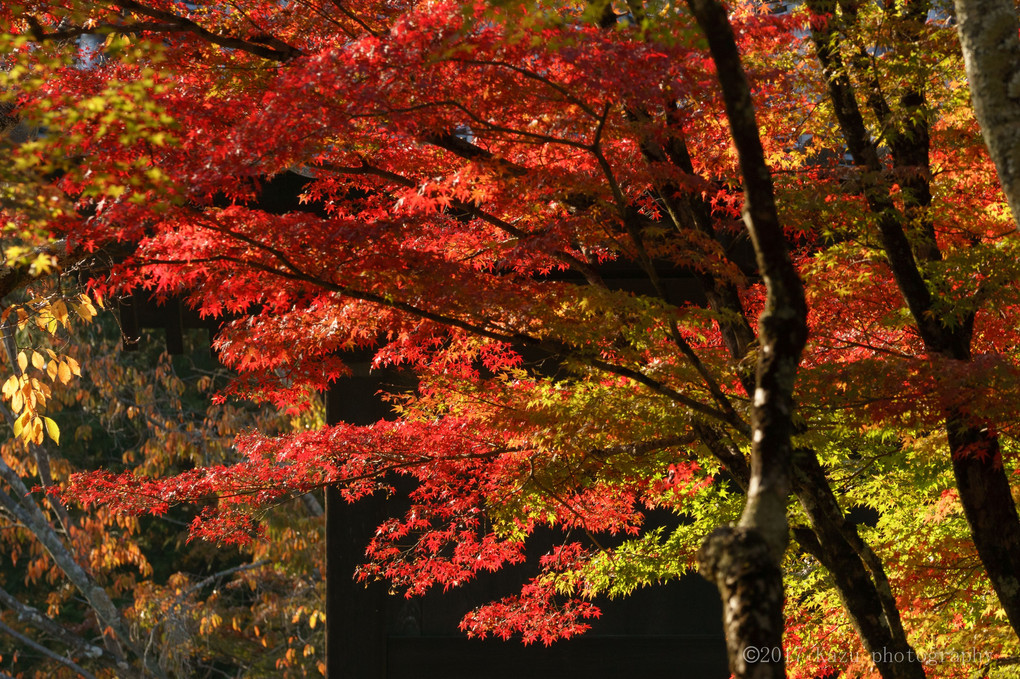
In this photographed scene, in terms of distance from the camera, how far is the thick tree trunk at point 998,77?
3.58m

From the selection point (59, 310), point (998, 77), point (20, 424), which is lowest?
point (20, 424)

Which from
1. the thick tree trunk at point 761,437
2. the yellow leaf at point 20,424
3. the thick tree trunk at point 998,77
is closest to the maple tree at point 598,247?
the thick tree trunk at point 761,437

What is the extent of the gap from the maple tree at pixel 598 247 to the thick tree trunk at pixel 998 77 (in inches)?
33.3

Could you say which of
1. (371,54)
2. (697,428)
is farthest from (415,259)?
(697,428)

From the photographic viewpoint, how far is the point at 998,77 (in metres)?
3.66

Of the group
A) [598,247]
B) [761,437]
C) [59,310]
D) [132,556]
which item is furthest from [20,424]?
[132,556]

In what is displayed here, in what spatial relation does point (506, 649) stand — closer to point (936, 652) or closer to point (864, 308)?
point (936, 652)

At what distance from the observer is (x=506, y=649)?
1000 centimetres

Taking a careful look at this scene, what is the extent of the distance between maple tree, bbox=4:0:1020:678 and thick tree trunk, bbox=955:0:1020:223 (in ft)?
2.78

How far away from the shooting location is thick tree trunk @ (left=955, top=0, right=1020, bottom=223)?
358 centimetres

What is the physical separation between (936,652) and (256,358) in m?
4.97

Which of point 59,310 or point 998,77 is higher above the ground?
point 59,310

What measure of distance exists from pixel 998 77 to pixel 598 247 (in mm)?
2576

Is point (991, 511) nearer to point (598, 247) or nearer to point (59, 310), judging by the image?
point (598, 247)
